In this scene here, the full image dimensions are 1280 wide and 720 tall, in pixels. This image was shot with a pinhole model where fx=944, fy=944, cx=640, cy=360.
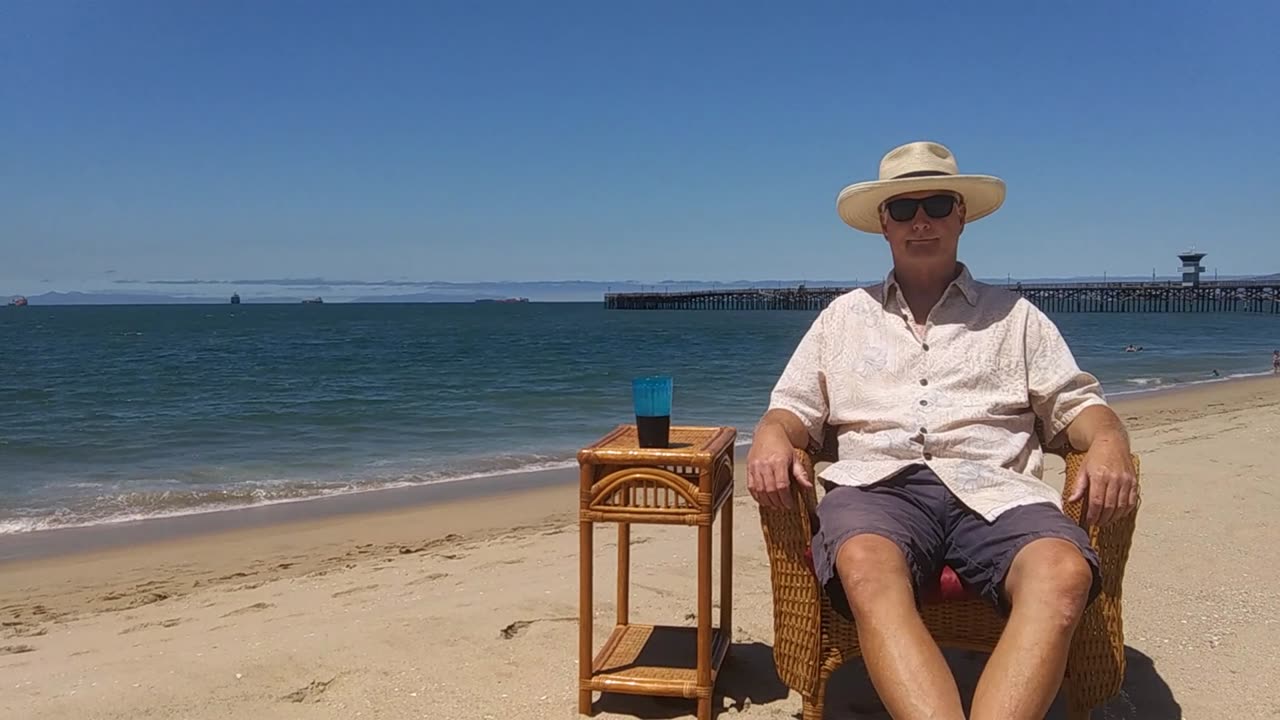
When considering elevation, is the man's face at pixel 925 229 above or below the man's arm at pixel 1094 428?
above

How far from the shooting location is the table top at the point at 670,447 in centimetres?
244

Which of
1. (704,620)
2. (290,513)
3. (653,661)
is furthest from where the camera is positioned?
(290,513)

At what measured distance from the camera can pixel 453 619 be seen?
3412 millimetres

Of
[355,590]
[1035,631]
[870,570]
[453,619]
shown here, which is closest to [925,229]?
[870,570]

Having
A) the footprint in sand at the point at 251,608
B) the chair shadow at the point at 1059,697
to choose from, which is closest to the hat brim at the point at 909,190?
the chair shadow at the point at 1059,697

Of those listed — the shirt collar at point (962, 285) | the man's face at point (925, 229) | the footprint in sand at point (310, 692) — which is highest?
the man's face at point (925, 229)

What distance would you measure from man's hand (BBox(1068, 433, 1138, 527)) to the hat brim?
79cm

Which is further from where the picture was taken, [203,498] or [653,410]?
[203,498]

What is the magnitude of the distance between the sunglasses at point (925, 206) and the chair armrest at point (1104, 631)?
82 centimetres

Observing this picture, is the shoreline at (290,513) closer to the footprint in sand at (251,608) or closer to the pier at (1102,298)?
the footprint in sand at (251,608)

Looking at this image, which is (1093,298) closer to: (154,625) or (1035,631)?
(154,625)

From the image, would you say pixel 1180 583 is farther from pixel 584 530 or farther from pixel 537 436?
pixel 537 436

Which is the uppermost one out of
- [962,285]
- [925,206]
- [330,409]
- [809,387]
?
[925,206]

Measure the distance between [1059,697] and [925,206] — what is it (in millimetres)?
1473
